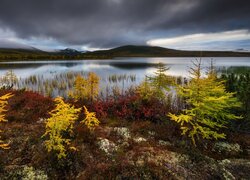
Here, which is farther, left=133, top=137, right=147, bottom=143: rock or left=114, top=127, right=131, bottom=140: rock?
left=114, top=127, right=131, bottom=140: rock

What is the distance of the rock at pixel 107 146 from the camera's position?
288 inches

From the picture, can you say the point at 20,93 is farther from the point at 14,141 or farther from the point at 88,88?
the point at 14,141

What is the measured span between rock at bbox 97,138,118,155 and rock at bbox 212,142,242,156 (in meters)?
4.03

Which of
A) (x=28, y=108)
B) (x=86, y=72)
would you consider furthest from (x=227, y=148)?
(x=86, y=72)

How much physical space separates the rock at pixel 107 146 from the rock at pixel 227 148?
403 cm

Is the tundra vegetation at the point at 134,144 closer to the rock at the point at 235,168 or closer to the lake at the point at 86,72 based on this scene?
the rock at the point at 235,168

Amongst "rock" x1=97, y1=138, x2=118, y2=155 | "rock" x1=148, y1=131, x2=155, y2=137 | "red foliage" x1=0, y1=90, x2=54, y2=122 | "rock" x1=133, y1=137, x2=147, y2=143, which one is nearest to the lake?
"rock" x1=148, y1=131, x2=155, y2=137

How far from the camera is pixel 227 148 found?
8.07m

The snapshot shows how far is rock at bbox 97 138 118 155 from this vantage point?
7.32 meters

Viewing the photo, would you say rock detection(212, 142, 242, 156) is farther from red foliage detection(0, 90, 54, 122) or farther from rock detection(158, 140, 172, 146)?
red foliage detection(0, 90, 54, 122)

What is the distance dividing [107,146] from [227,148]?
493cm

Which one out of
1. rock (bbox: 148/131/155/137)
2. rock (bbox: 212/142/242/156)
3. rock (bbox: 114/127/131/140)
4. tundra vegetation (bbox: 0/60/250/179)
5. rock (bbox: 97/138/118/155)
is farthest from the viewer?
rock (bbox: 148/131/155/137)

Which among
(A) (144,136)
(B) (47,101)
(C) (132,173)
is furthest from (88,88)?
(C) (132,173)

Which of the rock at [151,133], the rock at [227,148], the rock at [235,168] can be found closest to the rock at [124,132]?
the rock at [151,133]
